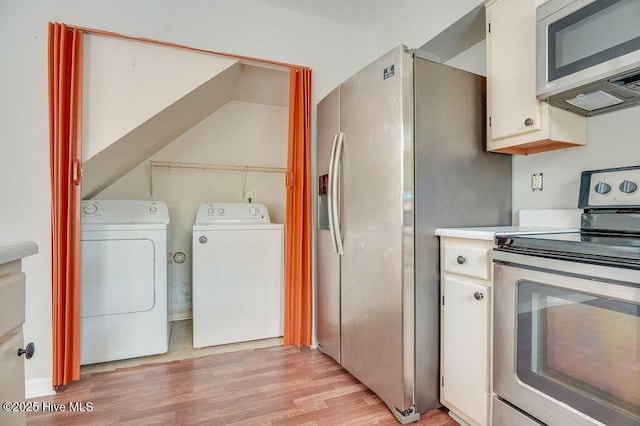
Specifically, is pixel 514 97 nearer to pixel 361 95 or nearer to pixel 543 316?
pixel 361 95

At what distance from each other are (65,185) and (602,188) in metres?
2.73

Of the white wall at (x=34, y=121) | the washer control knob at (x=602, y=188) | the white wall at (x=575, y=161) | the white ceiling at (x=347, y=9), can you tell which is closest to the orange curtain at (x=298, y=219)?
the white ceiling at (x=347, y=9)

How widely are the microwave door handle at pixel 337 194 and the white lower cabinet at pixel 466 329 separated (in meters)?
0.62

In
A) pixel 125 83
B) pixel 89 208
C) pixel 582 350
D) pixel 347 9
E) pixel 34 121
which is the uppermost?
pixel 347 9

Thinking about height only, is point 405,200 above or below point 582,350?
above

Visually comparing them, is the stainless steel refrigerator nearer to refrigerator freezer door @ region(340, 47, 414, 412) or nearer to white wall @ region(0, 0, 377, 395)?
refrigerator freezer door @ region(340, 47, 414, 412)

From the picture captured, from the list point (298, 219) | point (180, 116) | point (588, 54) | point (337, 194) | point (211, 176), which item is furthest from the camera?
point (211, 176)

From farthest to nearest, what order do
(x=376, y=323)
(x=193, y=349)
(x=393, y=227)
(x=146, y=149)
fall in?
(x=146, y=149)
(x=193, y=349)
(x=376, y=323)
(x=393, y=227)

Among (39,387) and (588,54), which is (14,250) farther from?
(588,54)

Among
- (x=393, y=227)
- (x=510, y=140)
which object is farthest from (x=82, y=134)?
(x=510, y=140)

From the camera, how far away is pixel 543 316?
113 centimetres

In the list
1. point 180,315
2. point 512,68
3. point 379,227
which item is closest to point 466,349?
point 379,227

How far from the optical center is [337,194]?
195 cm

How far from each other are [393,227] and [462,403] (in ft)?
2.77
